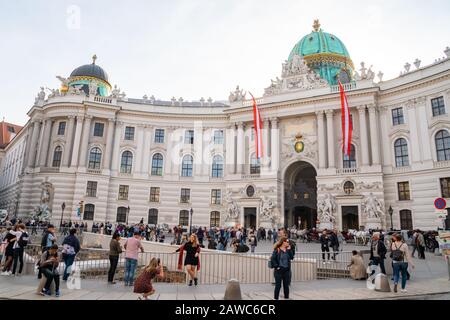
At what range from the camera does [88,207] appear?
41.1 metres

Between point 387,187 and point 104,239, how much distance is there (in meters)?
29.2

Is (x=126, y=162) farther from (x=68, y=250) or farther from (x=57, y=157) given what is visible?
(x=68, y=250)

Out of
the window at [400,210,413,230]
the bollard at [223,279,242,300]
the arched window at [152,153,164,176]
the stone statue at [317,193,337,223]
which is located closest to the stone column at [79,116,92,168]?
the arched window at [152,153,164,176]

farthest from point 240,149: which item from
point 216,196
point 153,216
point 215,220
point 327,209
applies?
point 153,216

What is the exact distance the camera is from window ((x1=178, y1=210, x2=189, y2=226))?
43.3 m

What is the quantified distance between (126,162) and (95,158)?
13.4 ft

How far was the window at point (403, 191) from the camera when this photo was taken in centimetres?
3372

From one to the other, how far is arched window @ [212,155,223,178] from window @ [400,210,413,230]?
22.4m

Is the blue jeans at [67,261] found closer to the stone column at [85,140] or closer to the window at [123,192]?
the window at [123,192]

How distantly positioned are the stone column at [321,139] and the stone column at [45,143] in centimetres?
3605

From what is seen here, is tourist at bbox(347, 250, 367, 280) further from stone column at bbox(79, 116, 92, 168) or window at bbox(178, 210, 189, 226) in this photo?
stone column at bbox(79, 116, 92, 168)
